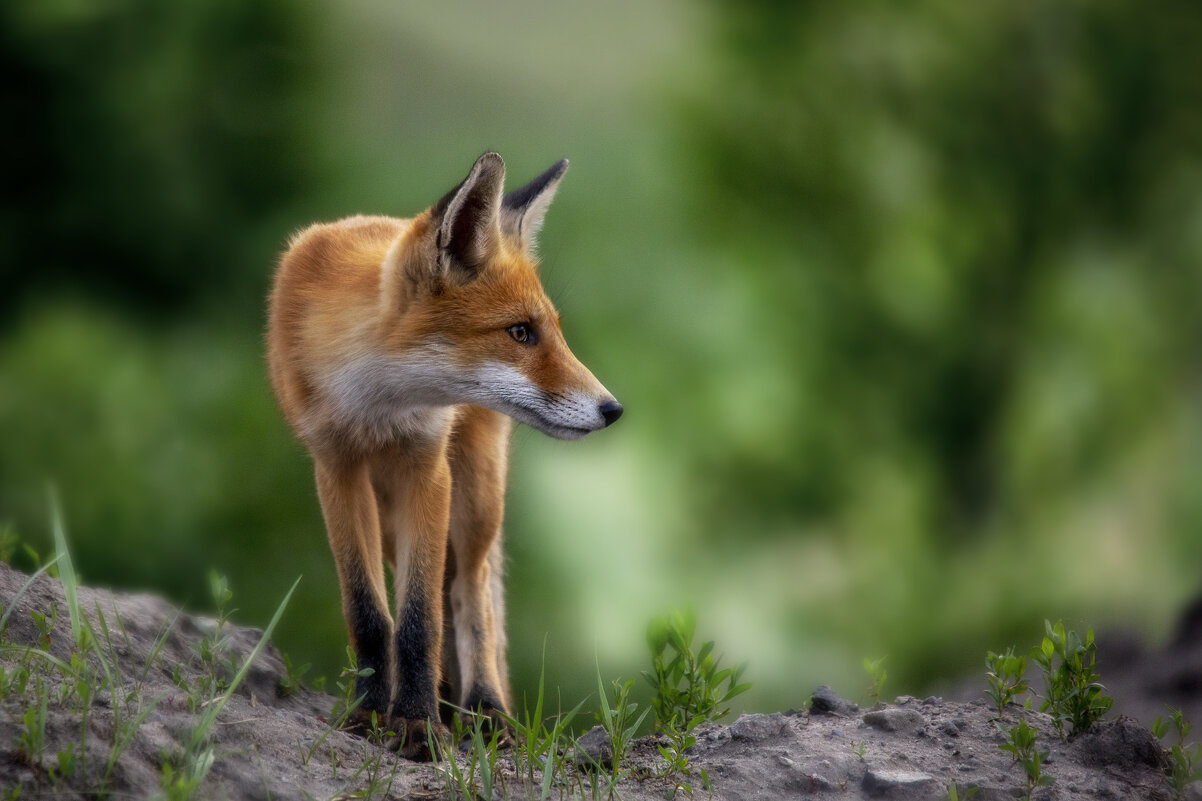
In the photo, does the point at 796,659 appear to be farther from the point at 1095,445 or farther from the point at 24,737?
the point at 24,737

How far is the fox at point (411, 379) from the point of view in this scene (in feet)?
11.9

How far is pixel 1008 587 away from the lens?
8406mm

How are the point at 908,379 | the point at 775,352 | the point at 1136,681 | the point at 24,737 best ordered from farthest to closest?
the point at 908,379 < the point at 775,352 < the point at 1136,681 < the point at 24,737

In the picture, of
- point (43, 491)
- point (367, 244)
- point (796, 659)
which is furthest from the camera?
point (796, 659)

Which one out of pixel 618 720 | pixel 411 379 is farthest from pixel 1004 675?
pixel 411 379

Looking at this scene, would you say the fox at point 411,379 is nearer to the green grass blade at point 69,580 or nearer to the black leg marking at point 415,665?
the black leg marking at point 415,665

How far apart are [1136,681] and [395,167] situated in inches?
244

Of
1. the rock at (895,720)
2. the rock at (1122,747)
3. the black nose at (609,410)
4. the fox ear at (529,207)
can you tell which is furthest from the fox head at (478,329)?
the rock at (1122,747)

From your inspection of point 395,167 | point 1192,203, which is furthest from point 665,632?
point 1192,203

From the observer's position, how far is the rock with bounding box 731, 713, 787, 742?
9.89 feet

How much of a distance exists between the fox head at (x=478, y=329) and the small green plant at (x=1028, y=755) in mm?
1554

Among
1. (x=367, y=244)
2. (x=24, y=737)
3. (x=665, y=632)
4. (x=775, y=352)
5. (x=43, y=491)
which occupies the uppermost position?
(x=775, y=352)

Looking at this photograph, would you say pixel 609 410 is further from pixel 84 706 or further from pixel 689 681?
pixel 84 706

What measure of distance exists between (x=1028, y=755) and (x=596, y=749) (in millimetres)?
1118
